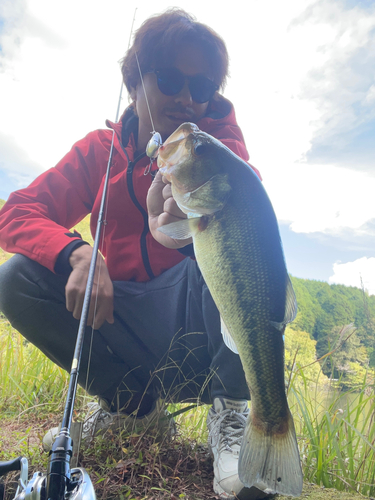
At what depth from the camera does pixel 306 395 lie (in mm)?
2342

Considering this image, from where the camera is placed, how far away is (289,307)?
43.0 inches

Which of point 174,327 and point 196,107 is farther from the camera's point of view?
point 196,107

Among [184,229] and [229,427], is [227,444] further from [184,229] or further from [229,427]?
[184,229]

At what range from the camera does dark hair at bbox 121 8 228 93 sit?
7.39ft

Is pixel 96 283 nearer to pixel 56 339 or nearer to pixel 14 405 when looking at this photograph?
pixel 56 339

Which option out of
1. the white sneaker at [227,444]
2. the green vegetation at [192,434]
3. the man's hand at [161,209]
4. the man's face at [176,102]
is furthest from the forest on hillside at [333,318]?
the man's face at [176,102]

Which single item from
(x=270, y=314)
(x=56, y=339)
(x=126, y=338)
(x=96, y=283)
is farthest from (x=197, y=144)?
(x=56, y=339)

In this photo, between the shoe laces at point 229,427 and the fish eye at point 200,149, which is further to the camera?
the shoe laces at point 229,427

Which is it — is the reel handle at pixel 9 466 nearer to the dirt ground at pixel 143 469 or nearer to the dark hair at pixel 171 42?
the dirt ground at pixel 143 469

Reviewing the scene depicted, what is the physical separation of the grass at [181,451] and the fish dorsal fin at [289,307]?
835mm

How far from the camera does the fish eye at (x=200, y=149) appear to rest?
1.26 meters

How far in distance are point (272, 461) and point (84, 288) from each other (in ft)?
3.80

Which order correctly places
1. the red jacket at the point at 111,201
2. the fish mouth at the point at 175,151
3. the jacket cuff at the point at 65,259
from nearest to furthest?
the fish mouth at the point at 175,151 → the jacket cuff at the point at 65,259 → the red jacket at the point at 111,201

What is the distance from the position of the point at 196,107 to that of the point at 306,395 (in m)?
2.19
